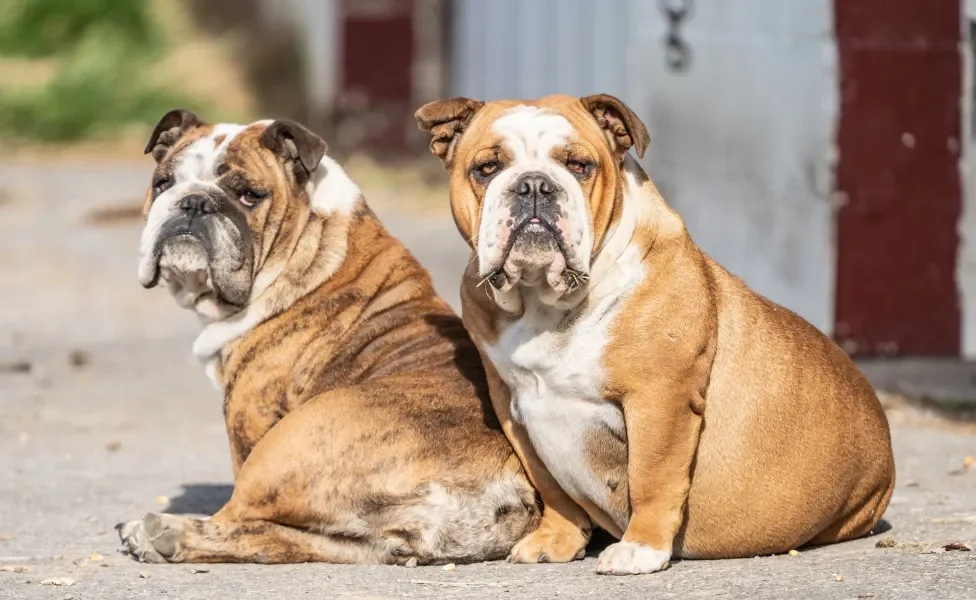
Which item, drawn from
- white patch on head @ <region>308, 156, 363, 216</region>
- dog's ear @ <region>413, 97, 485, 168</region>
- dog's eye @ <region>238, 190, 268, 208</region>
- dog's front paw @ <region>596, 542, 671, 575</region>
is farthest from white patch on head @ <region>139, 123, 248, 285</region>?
dog's front paw @ <region>596, 542, 671, 575</region>

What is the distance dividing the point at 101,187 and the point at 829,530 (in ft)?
40.6

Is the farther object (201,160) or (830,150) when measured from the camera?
(830,150)

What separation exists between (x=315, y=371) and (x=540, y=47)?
370 inches

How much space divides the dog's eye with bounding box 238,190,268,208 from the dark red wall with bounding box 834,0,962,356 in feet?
15.8

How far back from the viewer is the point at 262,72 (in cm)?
2231

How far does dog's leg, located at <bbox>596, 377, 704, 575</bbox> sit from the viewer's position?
17.5 feet

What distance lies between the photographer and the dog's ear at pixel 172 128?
22.2 feet

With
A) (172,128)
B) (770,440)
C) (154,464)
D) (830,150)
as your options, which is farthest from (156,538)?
(830,150)

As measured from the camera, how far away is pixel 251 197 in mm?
6445

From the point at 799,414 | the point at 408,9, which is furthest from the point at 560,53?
the point at 799,414

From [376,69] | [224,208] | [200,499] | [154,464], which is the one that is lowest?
[154,464]

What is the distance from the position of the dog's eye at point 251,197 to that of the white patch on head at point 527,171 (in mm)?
1284

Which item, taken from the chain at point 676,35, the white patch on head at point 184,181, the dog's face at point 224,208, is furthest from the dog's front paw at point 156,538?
the chain at point 676,35

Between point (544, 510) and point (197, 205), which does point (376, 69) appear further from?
point (544, 510)
